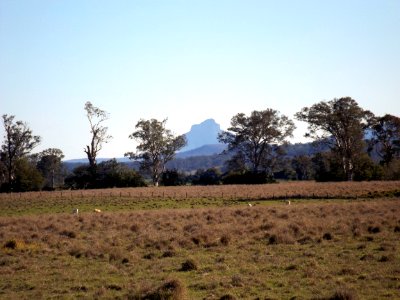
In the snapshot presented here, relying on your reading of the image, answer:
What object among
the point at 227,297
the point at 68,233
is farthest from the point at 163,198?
the point at 227,297

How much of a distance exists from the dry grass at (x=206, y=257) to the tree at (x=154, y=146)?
52922mm

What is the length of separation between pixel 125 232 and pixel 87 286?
10.4m

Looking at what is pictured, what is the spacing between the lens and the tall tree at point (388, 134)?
7788 centimetres

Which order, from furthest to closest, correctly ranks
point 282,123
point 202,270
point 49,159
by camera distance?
point 49,159, point 282,123, point 202,270

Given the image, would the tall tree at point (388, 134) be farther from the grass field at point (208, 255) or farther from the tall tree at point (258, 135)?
the grass field at point (208, 255)

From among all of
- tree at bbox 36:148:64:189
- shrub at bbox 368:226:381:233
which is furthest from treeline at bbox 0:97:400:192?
shrub at bbox 368:226:381:233

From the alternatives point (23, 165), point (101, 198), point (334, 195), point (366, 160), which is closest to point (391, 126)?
point (366, 160)

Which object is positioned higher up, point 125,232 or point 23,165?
point 23,165

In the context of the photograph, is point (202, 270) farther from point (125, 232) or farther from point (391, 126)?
point (391, 126)

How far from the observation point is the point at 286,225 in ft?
75.7

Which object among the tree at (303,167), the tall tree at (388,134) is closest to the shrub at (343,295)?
the tall tree at (388,134)

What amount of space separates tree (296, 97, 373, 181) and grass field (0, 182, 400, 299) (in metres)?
36.4

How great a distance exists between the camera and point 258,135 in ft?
255

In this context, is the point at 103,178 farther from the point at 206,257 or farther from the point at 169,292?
the point at 169,292
